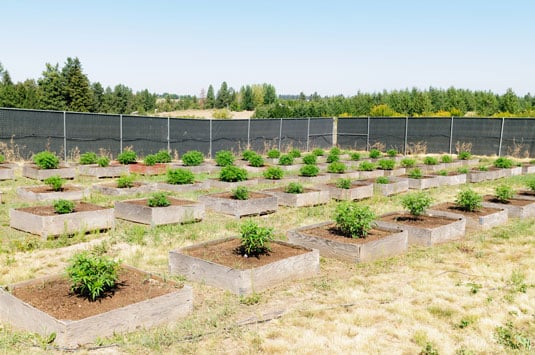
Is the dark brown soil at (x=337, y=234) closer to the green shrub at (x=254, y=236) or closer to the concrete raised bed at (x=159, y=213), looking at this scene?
the green shrub at (x=254, y=236)

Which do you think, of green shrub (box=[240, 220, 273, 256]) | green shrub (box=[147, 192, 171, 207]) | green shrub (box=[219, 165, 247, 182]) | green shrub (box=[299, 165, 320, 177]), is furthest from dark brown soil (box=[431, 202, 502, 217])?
green shrub (box=[147, 192, 171, 207])

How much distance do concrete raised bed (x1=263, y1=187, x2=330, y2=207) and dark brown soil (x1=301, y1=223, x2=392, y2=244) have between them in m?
2.94

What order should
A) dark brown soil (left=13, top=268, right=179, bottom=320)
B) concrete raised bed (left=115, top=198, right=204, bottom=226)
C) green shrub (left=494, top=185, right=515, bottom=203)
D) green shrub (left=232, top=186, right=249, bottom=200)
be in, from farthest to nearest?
1. green shrub (left=494, top=185, right=515, bottom=203)
2. green shrub (left=232, top=186, right=249, bottom=200)
3. concrete raised bed (left=115, top=198, right=204, bottom=226)
4. dark brown soil (left=13, top=268, right=179, bottom=320)

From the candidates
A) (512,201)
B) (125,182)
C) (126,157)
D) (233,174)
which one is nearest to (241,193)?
(233,174)

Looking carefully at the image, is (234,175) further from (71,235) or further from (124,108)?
(124,108)

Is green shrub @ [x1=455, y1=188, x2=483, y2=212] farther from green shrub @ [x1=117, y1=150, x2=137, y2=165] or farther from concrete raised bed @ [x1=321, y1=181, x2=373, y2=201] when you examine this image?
green shrub @ [x1=117, y1=150, x2=137, y2=165]

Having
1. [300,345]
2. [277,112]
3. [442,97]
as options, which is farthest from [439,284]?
[442,97]

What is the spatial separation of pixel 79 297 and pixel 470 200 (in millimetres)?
8202

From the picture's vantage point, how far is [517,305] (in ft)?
19.7

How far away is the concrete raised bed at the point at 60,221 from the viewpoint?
8.69m

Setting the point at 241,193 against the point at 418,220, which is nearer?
the point at 418,220

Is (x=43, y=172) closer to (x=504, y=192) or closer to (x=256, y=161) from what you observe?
(x=256, y=161)

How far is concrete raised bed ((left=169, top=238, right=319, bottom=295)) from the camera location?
627cm

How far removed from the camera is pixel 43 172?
15.1 meters
